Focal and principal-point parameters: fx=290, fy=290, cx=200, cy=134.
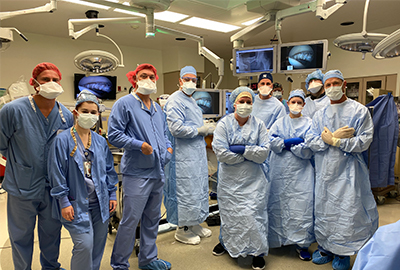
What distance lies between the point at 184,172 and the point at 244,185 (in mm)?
652

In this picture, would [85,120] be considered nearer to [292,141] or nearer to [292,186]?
[292,141]

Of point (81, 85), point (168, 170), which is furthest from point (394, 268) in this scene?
point (81, 85)

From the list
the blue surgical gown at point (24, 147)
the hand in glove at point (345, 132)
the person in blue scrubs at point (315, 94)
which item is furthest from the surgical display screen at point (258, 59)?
the blue surgical gown at point (24, 147)

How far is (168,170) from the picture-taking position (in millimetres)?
2732

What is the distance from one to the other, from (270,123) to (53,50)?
20.2ft

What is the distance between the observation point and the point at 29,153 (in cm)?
175

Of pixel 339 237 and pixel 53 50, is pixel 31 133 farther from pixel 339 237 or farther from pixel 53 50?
pixel 53 50

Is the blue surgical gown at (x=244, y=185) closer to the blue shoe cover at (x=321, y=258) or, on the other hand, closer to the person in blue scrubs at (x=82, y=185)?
the blue shoe cover at (x=321, y=258)

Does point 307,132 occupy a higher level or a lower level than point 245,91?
lower

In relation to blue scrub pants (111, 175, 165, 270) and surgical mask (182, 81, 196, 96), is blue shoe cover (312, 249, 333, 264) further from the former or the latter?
surgical mask (182, 81, 196, 96)

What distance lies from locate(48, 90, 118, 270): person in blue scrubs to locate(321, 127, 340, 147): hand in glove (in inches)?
62.2

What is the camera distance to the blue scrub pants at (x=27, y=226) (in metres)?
1.79

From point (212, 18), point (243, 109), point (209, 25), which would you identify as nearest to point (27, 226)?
point (243, 109)

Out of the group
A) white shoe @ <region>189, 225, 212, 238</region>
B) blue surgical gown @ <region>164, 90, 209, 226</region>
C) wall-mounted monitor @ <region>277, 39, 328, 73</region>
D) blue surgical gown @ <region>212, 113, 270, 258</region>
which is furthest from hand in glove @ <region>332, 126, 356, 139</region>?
white shoe @ <region>189, 225, 212, 238</region>
